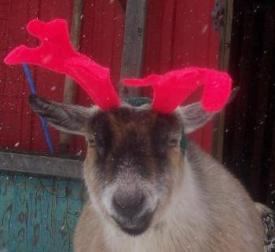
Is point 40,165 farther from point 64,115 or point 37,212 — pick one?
point 64,115

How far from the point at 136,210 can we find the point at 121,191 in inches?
3.8

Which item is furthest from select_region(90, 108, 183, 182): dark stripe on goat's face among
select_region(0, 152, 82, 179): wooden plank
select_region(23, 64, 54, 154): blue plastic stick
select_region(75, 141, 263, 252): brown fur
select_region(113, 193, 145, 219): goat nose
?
select_region(23, 64, 54, 154): blue plastic stick

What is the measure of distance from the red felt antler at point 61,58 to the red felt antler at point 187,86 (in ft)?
0.51

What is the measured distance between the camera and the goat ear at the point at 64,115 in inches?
137

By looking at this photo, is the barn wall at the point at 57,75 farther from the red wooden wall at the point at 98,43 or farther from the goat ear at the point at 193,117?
the goat ear at the point at 193,117

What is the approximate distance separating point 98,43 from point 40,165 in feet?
3.83

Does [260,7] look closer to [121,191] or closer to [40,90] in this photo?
[40,90]

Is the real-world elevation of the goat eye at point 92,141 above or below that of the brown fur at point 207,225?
above

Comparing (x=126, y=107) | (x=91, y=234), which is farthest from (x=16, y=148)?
(x=126, y=107)

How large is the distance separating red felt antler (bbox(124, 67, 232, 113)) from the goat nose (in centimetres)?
47

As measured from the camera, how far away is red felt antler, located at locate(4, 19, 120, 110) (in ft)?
10.4

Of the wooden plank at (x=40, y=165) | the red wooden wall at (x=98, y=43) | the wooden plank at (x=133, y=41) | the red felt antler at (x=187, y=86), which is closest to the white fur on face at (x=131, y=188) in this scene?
the red felt antler at (x=187, y=86)

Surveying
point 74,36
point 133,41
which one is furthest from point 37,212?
point 133,41

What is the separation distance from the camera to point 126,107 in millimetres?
3430
